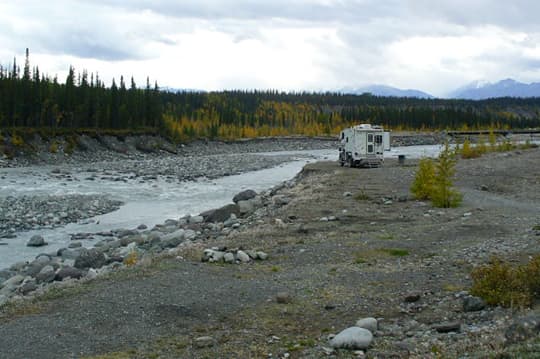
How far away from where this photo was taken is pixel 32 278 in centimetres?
1498

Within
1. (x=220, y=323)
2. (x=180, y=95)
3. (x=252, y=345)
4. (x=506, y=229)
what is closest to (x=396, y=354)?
(x=252, y=345)

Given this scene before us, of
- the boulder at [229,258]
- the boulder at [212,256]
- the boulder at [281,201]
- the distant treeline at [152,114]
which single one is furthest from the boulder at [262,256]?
the distant treeline at [152,114]

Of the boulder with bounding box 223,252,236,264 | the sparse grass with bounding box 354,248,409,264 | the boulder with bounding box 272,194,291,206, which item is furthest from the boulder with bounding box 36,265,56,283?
the boulder with bounding box 272,194,291,206

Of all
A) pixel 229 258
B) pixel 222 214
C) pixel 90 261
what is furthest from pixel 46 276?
pixel 222 214

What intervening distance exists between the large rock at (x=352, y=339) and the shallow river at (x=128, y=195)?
13652mm

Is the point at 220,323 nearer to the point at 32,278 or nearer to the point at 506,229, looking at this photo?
the point at 32,278

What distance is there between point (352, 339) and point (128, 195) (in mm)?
30091

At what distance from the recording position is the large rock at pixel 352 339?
24.7 feet

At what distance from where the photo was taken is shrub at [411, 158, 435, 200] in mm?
21750

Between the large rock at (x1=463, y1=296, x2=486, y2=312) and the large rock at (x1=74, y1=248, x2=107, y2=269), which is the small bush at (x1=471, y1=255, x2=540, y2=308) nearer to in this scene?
the large rock at (x1=463, y1=296, x2=486, y2=312)

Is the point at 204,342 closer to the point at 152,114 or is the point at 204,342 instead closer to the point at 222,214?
the point at 222,214

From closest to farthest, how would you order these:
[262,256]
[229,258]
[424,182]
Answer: [229,258] → [262,256] → [424,182]

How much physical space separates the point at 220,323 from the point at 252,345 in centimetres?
118

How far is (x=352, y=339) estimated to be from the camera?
7586 mm
